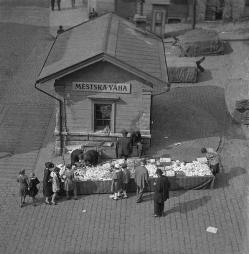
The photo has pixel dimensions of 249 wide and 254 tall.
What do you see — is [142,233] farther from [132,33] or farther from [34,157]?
[132,33]

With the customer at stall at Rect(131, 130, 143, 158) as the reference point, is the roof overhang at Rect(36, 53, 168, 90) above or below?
above

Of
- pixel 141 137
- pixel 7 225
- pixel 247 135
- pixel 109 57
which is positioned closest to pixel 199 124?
pixel 247 135

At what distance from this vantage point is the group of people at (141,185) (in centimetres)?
1830

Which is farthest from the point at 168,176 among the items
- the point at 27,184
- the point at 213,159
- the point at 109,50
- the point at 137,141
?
the point at 109,50

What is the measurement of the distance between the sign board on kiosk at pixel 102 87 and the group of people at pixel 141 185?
330 centimetres

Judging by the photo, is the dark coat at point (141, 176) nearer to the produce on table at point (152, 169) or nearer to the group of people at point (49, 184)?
the produce on table at point (152, 169)

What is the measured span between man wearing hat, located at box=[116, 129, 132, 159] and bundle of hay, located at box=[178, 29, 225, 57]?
13.2 metres

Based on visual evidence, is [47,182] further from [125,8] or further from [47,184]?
[125,8]

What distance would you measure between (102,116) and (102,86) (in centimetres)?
144

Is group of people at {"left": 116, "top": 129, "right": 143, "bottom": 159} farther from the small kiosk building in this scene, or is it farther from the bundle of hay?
the bundle of hay

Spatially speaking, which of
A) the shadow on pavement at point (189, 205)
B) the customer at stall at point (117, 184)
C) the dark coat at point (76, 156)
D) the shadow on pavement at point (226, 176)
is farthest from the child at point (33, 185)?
the shadow on pavement at point (226, 176)

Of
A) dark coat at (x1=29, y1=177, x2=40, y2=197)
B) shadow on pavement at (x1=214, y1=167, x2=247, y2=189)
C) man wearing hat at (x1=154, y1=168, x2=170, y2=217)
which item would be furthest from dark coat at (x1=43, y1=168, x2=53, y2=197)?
shadow on pavement at (x1=214, y1=167, x2=247, y2=189)

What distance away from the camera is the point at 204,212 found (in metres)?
19.1

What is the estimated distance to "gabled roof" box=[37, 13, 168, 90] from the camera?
21266 millimetres
